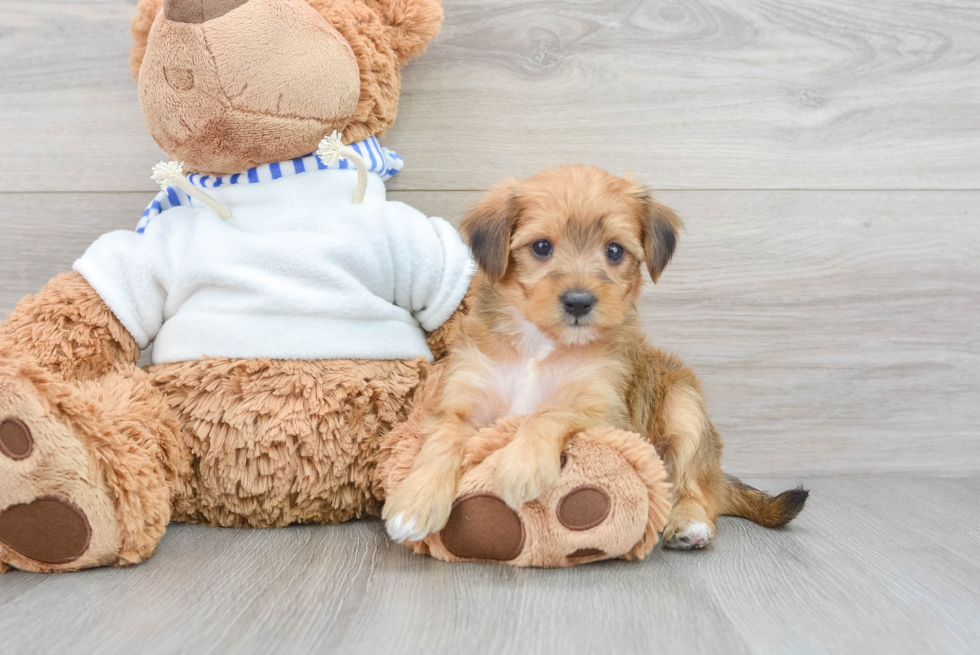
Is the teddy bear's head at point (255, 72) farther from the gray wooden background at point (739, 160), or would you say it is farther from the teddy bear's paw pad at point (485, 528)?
the teddy bear's paw pad at point (485, 528)

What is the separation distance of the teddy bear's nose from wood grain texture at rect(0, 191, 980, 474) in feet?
2.61

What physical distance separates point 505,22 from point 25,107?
61.1 inches

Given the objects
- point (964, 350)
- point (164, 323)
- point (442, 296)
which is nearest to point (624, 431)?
point (442, 296)

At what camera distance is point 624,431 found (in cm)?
168

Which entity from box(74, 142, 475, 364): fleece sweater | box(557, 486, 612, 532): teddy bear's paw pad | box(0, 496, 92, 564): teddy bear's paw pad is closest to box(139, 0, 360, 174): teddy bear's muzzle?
box(74, 142, 475, 364): fleece sweater

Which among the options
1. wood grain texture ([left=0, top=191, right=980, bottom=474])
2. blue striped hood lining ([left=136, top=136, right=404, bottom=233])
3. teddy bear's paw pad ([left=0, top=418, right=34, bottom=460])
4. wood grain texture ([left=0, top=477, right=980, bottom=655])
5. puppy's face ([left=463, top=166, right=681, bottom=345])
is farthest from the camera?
wood grain texture ([left=0, top=191, right=980, bottom=474])

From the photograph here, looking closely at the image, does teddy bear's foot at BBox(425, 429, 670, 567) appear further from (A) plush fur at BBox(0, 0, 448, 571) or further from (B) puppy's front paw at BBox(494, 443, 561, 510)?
(A) plush fur at BBox(0, 0, 448, 571)

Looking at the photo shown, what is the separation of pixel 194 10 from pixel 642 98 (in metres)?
1.38

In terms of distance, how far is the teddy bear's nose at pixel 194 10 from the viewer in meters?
1.79

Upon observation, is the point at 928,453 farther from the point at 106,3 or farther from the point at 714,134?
the point at 106,3

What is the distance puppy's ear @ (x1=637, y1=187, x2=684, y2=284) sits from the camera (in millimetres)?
1874

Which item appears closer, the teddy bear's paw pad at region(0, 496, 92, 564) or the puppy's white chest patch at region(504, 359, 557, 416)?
the teddy bear's paw pad at region(0, 496, 92, 564)

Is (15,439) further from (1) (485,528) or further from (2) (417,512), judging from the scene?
(1) (485,528)

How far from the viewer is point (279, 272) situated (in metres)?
1.93
